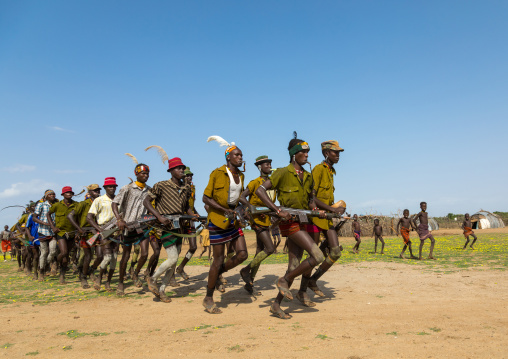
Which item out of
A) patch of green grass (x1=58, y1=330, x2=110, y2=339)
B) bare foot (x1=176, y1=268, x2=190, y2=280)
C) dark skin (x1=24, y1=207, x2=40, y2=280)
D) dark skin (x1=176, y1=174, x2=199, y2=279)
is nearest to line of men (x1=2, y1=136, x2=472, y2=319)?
dark skin (x1=176, y1=174, x2=199, y2=279)

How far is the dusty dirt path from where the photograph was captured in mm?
4266

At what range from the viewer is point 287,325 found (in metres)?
5.19

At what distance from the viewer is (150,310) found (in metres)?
6.57

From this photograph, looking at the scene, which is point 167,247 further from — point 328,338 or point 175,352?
point 328,338

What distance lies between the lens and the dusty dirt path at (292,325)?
4266 mm

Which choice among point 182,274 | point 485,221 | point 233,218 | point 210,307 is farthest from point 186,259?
point 485,221

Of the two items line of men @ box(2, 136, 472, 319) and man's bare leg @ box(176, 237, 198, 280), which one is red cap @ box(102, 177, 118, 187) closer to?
line of men @ box(2, 136, 472, 319)

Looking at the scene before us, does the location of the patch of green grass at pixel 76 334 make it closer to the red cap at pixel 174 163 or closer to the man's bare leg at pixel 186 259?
the red cap at pixel 174 163

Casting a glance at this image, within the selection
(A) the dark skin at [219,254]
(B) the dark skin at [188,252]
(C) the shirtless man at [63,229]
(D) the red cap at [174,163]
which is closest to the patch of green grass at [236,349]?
(A) the dark skin at [219,254]

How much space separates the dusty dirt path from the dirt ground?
0.01 meters

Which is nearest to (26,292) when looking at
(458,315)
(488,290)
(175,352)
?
(175,352)

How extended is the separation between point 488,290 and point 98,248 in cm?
838

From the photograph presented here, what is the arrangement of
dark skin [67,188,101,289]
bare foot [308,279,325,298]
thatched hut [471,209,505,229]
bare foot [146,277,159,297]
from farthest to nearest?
thatched hut [471,209,505,229]
dark skin [67,188,101,289]
bare foot [146,277,159,297]
bare foot [308,279,325,298]

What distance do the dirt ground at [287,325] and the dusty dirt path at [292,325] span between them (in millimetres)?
12
